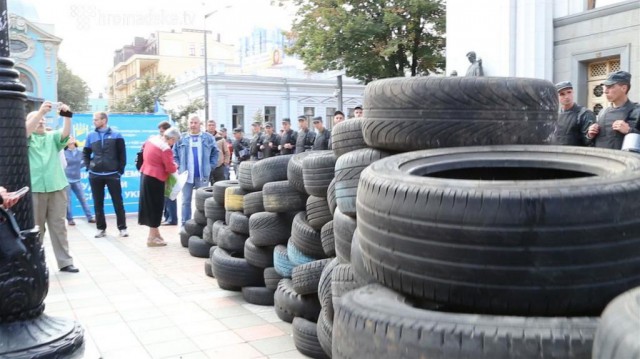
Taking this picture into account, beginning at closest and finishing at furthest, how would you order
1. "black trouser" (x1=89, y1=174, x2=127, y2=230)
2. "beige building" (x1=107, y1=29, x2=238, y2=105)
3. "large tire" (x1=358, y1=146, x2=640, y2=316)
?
"large tire" (x1=358, y1=146, x2=640, y2=316), "black trouser" (x1=89, y1=174, x2=127, y2=230), "beige building" (x1=107, y1=29, x2=238, y2=105)

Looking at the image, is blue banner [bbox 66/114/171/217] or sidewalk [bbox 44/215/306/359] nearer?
sidewalk [bbox 44/215/306/359]

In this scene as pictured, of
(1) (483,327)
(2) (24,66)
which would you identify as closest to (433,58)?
(1) (483,327)

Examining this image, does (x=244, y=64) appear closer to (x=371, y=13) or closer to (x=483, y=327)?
(x=371, y=13)

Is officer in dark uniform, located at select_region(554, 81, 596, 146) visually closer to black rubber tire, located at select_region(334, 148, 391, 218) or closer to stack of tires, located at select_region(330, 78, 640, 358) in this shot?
black rubber tire, located at select_region(334, 148, 391, 218)

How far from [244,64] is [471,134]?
69.2 meters

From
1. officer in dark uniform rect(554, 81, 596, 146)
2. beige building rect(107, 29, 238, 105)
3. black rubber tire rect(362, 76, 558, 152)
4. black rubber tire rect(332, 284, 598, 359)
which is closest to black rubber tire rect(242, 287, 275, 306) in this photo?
black rubber tire rect(362, 76, 558, 152)

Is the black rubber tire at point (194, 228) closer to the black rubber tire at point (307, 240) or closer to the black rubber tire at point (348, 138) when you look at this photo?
the black rubber tire at point (307, 240)

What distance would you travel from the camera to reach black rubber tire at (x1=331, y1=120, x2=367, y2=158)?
3.81m

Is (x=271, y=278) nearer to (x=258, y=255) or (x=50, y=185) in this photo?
(x=258, y=255)

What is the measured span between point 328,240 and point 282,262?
0.85m

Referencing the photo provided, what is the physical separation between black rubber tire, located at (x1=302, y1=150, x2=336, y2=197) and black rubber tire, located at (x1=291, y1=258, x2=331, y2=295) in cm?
52

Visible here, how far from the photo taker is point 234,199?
19.0 feet

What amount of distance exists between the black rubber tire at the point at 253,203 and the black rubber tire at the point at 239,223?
3.3 inches

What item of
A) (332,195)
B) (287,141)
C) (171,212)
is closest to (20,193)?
(332,195)
